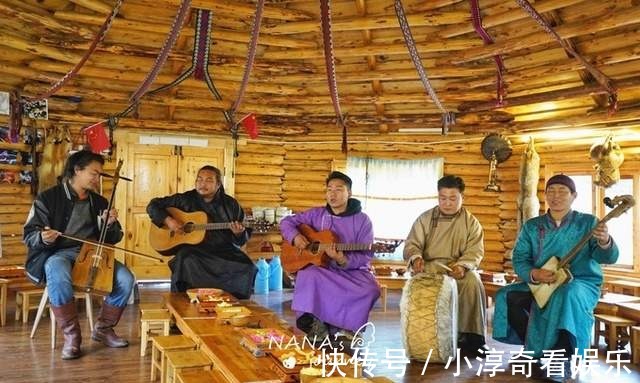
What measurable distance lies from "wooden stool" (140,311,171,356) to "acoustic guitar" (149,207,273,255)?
3.44ft

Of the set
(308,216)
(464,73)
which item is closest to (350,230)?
(308,216)

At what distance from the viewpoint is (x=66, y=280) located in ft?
14.8

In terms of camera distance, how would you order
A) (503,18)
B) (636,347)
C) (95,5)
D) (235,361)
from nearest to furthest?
(235,361)
(636,347)
(503,18)
(95,5)

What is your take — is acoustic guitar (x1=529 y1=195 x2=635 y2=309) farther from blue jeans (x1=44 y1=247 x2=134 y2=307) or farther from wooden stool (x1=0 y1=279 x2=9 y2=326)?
wooden stool (x1=0 y1=279 x2=9 y2=326)

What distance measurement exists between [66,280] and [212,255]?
4.45ft

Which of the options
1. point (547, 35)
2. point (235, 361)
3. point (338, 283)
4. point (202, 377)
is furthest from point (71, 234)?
point (547, 35)

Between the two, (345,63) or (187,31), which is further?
(345,63)

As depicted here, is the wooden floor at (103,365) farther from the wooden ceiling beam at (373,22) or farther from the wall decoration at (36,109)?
the wooden ceiling beam at (373,22)

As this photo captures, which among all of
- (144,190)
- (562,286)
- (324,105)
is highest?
(324,105)

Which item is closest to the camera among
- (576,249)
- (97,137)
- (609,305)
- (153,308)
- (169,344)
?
(169,344)

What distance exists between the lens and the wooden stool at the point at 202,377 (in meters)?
2.81

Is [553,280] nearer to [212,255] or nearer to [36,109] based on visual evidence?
[212,255]

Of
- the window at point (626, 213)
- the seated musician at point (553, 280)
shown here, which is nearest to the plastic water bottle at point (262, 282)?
the seated musician at point (553, 280)

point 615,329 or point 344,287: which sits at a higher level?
point 344,287
